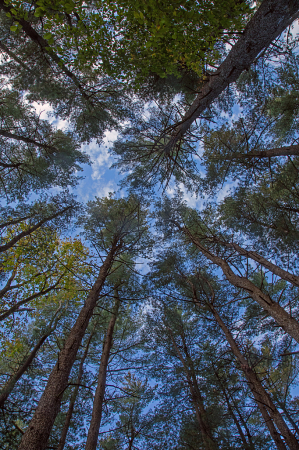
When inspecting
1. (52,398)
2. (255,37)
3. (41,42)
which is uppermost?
(41,42)

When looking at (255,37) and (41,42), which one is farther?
(41,42)

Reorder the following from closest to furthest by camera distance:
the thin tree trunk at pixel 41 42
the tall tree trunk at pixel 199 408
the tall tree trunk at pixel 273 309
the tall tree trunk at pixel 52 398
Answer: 1. the tall tree trunk at pixel 52 398
2. the tall tree trunk at pixel 273 309
3. the tall tree trunk at pixel 199 408
4. the thin tree trunk at pixel 41 42

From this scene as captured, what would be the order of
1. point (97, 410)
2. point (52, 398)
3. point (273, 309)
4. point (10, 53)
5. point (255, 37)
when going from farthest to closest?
point (10, 53)
point (97, 410)
point (273, 309)
point (255, 37)
point (52, 398)

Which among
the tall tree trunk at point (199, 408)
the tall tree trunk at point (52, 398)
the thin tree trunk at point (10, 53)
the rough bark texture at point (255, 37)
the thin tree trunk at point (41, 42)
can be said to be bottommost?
the tall tree trunk at point (199, 408)

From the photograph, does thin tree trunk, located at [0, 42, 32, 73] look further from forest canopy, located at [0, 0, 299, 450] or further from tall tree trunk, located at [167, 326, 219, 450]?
tall tree trunk, located at [167, 326, 219, 450]

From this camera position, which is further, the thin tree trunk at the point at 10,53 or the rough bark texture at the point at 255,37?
the thin tree trunk at the point at 10,53

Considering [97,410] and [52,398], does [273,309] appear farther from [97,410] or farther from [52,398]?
[97,410]

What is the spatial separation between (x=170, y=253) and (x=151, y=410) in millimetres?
6605

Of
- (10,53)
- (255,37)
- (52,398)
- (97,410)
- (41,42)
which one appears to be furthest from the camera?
(10,53)

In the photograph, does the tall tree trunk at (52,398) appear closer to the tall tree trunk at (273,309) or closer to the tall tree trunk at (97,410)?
the tall tree trunk at (97,410)

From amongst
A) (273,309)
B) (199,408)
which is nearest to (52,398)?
(273,309)

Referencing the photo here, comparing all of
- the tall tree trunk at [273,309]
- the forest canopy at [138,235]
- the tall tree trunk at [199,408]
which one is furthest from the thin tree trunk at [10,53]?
the tall tree trunk at [199,408]

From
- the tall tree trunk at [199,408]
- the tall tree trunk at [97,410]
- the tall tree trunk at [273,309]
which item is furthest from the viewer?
the tall tree trunk at [199,408]

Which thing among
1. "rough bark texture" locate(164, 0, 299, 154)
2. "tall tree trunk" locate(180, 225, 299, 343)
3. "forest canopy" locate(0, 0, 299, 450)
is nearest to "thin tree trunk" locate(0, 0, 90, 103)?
"forest canopy" locate(0, 0, 299, 450)
